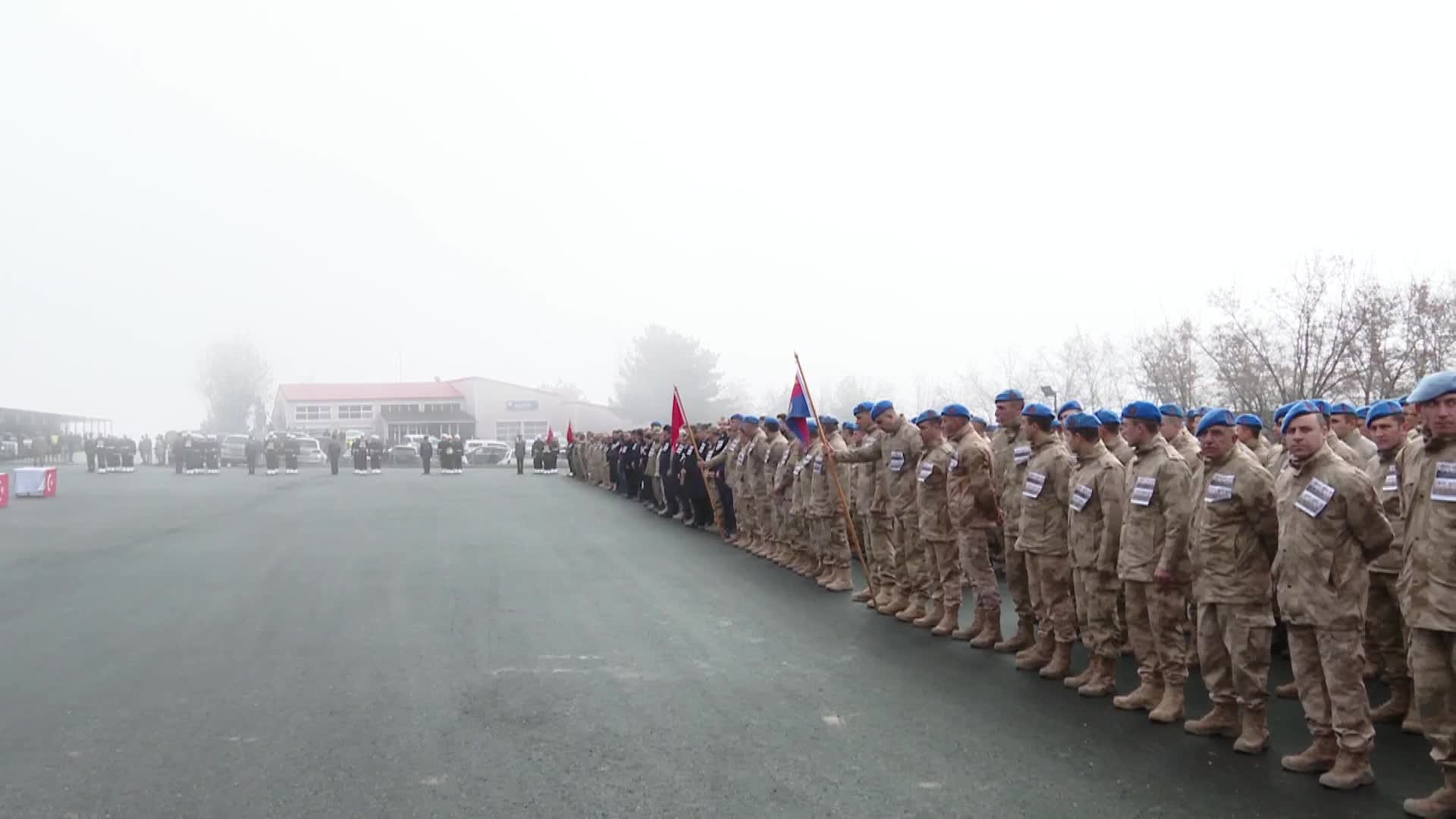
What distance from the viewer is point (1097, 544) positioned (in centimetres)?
790

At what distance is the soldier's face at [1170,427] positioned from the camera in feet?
30.9

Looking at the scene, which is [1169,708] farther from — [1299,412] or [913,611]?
[913,611]

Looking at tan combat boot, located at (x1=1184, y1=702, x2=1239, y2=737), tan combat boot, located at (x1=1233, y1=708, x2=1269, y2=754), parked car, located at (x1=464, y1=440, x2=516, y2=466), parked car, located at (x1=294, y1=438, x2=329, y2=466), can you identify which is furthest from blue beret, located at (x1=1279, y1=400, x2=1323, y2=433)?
parked car, located at (x1=294, y1=438, x2=329, y2=466)

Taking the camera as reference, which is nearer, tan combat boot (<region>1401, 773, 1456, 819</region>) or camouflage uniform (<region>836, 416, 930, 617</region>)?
tan combat boot (<region>1401, 773, 1456, 819</region>)

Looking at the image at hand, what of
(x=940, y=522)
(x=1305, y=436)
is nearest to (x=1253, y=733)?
(x=1305, y=436)

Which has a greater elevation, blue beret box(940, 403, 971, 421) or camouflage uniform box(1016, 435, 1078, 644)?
blue beret box(940, 403, 971, 421)

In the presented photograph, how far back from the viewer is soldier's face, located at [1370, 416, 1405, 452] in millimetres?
7430

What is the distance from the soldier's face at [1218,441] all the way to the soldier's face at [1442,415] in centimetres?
144

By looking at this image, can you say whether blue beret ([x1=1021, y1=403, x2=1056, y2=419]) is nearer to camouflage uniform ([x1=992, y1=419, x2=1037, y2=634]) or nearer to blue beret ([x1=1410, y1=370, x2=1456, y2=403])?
camouflage uniform ([x1=992, y1=419, x2=1037, y2=634])

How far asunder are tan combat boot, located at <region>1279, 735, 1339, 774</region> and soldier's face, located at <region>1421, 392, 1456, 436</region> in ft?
6.18

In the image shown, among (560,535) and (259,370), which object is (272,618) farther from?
(259,370)

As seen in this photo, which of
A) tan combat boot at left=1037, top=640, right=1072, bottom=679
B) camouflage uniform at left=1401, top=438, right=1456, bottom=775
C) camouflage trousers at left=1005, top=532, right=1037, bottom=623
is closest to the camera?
camouflage uniform at left=1401, top=438, right=1456, bottom=775

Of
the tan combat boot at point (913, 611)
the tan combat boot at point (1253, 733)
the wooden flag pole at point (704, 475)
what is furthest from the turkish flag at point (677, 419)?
the tan combat boot at point (1253, 733)

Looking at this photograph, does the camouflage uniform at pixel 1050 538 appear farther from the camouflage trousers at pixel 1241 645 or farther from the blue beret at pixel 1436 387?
the blue beret at pixel 1436 387
